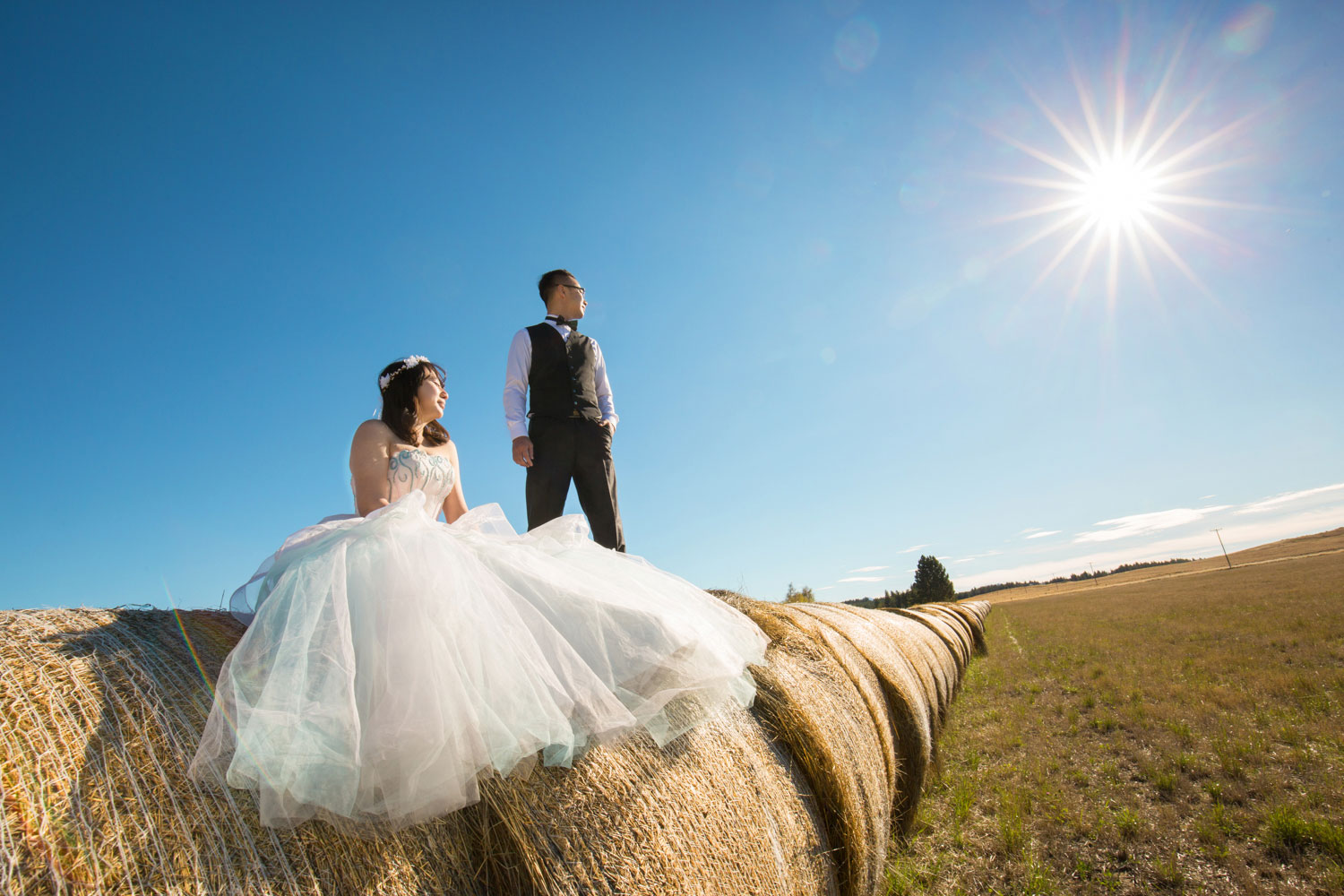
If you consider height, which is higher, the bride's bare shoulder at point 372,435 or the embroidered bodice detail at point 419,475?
the bride's bare shoulder at point 372,435

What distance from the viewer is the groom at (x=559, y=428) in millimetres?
3787

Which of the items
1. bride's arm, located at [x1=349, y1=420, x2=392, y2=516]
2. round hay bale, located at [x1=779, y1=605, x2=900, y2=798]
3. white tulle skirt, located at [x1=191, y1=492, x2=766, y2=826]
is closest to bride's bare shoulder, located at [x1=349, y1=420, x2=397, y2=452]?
bride's arm, located at [x1=349, y1=420, x2=392, y2=516]

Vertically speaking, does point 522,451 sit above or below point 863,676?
above

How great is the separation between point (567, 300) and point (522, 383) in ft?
2.32

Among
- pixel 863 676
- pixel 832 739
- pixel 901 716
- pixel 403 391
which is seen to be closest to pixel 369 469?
pixel 403 391

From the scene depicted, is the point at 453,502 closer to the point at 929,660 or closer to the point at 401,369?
the point at 401,369

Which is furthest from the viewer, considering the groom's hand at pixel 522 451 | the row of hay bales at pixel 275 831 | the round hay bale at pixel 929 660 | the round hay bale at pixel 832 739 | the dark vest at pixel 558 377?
the round hay bale at pixel 929 660

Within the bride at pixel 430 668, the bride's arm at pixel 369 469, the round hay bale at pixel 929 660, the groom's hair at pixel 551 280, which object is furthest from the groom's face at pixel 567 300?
the round hay bale at pixel 929 660

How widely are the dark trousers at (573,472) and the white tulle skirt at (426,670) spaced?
5.23ft

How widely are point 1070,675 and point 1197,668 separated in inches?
67.9

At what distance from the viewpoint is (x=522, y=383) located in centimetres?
397

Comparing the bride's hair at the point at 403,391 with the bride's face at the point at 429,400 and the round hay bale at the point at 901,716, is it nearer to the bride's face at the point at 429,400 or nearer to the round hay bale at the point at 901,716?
the bride's face at the point at 429,400

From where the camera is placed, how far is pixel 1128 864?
3.13m

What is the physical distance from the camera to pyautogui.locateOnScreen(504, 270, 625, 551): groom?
379 centimetres
